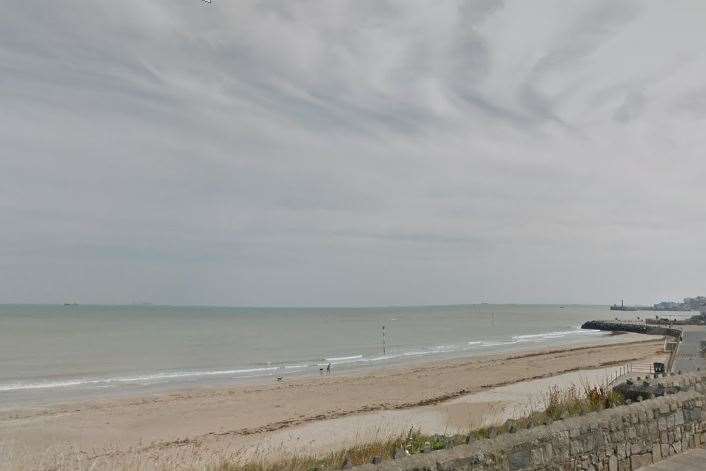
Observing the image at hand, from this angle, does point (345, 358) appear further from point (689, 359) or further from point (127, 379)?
point (689, 359)

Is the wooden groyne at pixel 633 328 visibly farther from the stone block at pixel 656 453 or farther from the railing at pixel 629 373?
the stone block at pixel 656 453

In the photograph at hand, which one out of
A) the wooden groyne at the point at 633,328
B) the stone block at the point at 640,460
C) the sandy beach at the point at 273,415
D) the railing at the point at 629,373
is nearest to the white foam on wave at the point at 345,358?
the sandy beach at the point at 273,415

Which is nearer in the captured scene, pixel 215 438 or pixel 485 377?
pixel 215 438

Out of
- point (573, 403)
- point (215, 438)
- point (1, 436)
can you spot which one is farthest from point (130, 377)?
point (573, 403)

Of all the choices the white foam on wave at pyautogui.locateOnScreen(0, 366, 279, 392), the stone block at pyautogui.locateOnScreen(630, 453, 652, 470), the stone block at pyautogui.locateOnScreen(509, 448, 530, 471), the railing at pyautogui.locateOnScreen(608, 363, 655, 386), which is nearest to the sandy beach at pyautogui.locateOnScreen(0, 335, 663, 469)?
the railing at pyautogui.locateOnScreen(608, 363, 655, 386)

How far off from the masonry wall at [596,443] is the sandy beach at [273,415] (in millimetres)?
3838

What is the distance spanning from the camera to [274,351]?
144ft

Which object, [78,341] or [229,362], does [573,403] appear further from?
[78,341]

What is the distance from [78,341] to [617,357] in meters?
47.3

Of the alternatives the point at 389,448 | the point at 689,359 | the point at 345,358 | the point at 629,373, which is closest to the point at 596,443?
the point at 389,448

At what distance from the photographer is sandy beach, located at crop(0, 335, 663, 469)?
13635mm

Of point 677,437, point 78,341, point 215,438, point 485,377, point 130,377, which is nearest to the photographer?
point 677,437

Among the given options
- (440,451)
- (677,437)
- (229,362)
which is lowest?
(229,362)

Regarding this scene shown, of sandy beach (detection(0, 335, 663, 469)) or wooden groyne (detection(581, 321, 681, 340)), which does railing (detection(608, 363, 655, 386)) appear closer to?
sandy beach (detection(0, 335, 663, 469))
